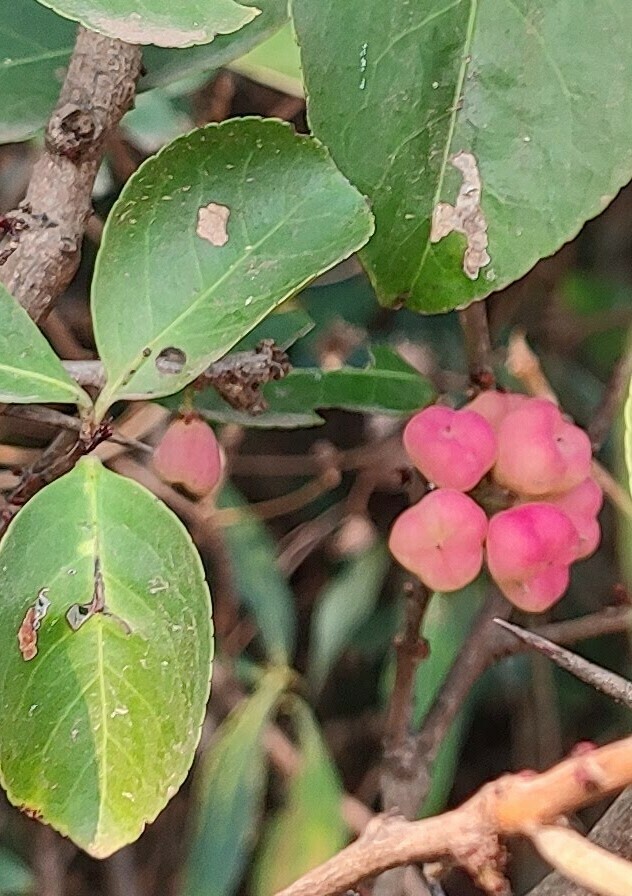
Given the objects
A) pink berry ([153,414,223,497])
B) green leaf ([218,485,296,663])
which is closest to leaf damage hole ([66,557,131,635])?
pink berry ([153,414,223,497])

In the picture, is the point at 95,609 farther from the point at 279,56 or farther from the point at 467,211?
the point at 279,56

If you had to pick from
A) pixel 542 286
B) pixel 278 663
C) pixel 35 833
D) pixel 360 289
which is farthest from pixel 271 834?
pixel 542 286

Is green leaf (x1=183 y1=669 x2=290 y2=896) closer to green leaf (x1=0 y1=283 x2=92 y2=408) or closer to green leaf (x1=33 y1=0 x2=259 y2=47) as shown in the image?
green leaf (x1=0 y1=283 x2=92 y2=408)

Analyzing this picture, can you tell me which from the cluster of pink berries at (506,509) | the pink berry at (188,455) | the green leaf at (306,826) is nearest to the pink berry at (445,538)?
the cluster of pink berries at (506,509)

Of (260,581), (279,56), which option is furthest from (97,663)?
(260,581)

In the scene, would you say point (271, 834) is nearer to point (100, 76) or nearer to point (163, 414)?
point (163, 414)

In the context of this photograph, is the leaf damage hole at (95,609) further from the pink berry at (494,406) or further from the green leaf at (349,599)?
the green leaf at (349,599)

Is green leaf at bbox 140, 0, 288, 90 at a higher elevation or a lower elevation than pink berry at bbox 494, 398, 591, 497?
higher
